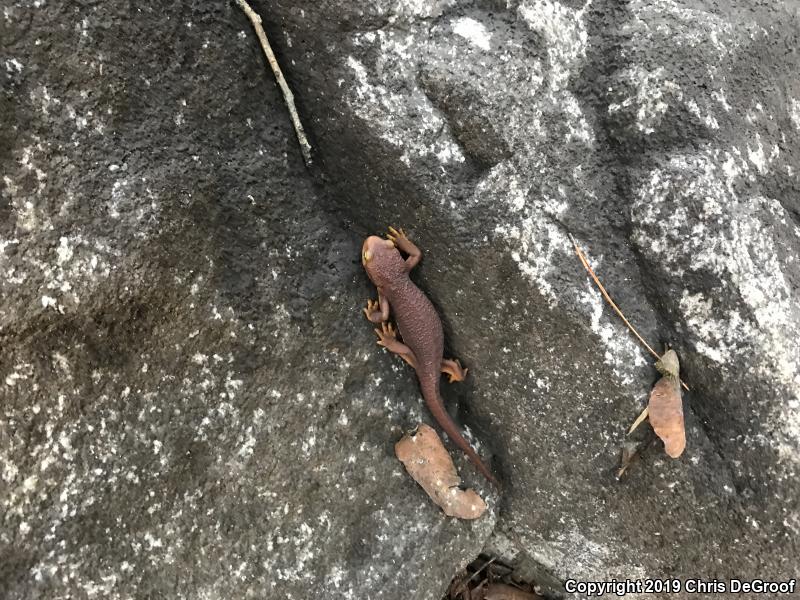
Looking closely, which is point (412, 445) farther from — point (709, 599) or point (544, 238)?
point (709, 599)

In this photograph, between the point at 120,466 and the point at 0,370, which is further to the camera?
the point at 120,466

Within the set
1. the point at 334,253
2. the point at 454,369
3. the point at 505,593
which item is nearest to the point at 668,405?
the point at 454,369

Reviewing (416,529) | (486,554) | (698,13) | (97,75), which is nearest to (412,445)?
(416,529)

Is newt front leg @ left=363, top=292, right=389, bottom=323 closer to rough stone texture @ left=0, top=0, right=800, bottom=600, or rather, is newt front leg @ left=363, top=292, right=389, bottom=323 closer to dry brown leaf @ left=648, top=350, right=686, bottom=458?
rough stone texture @ left=0, top=0, right=800, bottom=600

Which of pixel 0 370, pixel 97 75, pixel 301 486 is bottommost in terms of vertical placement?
pixel 301 486

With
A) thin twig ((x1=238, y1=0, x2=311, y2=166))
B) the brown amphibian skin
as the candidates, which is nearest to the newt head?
the brown amphibian skin

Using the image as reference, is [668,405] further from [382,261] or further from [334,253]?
[334,253]

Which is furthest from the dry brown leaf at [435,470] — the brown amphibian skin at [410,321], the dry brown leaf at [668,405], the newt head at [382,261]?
the dry brown leaf at [668,405]

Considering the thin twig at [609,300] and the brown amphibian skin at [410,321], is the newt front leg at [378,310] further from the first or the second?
the thin twig at [609,300]
